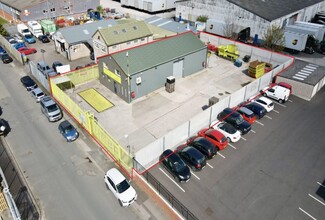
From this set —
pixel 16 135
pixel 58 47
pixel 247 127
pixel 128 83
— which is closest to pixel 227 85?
pixel 247 127

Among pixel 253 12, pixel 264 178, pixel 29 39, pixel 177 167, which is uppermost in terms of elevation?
pixel 253 12

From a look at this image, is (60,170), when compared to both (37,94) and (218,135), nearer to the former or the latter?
(37,94)

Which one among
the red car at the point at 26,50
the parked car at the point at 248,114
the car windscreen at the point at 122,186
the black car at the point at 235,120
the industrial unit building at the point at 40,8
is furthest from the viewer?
the industrial unit building at the point at 40,8

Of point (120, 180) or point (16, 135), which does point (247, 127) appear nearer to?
point (120, 180)

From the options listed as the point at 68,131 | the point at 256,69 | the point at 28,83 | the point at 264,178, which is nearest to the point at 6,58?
the point at 28,83

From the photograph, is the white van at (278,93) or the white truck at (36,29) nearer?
the white van at (278,93)

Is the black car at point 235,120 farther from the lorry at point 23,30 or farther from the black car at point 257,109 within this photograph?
the lorry at point 23,30

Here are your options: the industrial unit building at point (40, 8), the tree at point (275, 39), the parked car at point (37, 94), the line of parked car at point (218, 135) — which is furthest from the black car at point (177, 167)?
the industrial unit building at point (40, 8)
